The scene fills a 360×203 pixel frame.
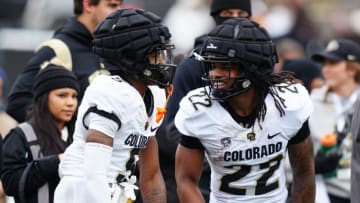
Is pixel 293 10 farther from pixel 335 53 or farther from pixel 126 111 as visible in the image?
pixel 126 111

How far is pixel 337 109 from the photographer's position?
9008 millimetres

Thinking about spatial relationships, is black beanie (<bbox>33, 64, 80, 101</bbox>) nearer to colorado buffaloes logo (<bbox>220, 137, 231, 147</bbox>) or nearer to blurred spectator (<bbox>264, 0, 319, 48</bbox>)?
colorado buffaloes logo (<bbox>220, 137, 231, 147</bbox>)

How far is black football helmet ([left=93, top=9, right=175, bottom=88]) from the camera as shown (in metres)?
5.96

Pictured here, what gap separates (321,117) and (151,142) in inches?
115

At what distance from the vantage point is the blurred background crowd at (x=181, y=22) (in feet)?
50.8

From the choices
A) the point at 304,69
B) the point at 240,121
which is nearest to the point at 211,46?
the point at 240,121

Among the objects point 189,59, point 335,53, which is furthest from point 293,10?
point 189,59

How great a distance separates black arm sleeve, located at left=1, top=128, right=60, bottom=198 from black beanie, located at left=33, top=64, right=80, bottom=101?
0.37 meters

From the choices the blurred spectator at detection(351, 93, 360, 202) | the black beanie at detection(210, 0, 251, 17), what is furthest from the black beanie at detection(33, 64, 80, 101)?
the blurred spectator at detection(351, 93, 360, 202)

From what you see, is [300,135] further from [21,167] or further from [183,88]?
[21,167]

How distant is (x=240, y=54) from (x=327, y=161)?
264 centimetres

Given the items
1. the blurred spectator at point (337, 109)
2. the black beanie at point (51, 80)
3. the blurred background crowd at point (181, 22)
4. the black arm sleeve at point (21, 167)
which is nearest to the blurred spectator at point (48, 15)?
the blurred background crowd at point (181, 22)

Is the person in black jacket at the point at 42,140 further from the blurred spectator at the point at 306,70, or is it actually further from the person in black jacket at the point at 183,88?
the blurred spectator at the point at 306,70

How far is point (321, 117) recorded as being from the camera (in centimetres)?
898
